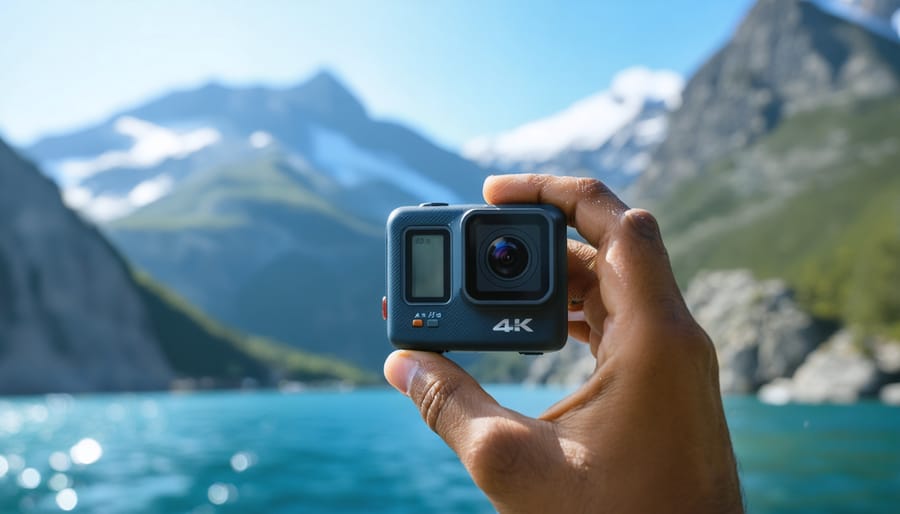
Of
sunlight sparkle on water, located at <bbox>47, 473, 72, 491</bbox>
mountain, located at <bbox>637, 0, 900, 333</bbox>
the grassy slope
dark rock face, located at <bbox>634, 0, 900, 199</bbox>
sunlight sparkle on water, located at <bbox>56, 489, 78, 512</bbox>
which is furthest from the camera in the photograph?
dark rock face, located at <bbox>634, 0, 900, 199</bbox>

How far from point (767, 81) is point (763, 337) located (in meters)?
97.0

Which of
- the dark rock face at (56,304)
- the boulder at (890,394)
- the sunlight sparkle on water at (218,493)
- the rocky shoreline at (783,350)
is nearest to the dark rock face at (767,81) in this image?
the rocky shoreline at (783,350)

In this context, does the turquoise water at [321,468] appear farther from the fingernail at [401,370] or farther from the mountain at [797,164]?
the mountain at [797,164]

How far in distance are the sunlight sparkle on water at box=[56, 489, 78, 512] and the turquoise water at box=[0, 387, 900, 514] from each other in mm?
79

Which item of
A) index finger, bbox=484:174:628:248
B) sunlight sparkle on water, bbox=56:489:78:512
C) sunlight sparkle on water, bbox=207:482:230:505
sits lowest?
sunlight sparkle on water, bbox=56:489:78:512

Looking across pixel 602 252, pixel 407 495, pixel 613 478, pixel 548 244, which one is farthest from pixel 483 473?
pixel 407 495

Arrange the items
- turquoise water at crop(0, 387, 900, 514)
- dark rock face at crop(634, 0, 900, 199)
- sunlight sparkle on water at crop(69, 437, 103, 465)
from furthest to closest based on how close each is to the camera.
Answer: dark rock face at crop(634, 0, 900, 199) → sunlight sparkle on water at crop(69, 437, 103, 465) → turquoise water at crop(0, 387, 900, 514)

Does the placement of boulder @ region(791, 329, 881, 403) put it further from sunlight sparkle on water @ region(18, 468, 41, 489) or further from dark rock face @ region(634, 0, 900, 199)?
dark rock face @ region(634, 0, 900, 199)

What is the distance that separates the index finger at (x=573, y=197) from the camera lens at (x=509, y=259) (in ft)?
0.38

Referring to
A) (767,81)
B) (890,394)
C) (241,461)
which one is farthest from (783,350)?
(767,81)

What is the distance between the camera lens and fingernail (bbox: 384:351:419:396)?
1.73 metres

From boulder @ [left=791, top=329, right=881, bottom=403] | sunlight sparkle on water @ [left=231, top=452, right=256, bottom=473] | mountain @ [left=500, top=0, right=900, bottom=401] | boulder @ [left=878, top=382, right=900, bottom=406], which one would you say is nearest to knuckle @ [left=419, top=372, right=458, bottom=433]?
sunlight sparkle on water @ [left=231, top=452, right=256, bottom=473]

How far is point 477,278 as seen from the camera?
1.97 meters

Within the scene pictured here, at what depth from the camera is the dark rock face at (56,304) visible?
289 ft
